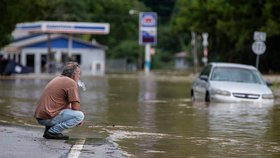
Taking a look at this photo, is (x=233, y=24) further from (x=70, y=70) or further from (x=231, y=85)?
(x=70, y=70)

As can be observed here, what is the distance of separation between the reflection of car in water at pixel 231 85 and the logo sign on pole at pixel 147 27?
142 feet

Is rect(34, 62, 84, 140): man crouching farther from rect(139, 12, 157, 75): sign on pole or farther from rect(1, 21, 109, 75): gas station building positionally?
rect(1, 21, 109, 75): gas station building

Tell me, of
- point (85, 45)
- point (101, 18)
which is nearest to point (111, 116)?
point (85, 45)

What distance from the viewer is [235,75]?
22047mm

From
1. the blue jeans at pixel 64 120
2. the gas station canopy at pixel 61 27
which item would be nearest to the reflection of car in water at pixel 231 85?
the blue jeans at pixel 64 120

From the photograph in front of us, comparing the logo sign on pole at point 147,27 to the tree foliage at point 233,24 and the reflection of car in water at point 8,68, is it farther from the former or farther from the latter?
the reflection of car in water at point 8,68

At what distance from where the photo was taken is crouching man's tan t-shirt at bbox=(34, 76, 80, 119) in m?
11.5

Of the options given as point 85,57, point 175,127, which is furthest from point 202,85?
point 85,57

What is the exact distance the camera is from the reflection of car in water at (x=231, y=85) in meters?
20.5

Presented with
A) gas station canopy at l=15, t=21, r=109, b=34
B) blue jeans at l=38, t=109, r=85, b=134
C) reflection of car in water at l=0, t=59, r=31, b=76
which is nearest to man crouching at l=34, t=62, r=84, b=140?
blue jeans at l=38, t=109, r=85, b=134

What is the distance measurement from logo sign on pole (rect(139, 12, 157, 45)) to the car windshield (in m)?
44.4

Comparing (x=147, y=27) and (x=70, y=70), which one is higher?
(x=147, y=27)

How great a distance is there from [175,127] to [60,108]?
3.63 meters

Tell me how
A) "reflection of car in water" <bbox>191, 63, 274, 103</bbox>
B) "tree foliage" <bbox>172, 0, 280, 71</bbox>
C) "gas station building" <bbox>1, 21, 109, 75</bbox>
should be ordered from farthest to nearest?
"gas station building" <bbox>1, 21, 109, 75</bbox> → "tree foliage" <bbox>172, 0, 280, 71</bbox> → "reflection of car in water" <bbox>191, 63, 274, 103</bbox>
